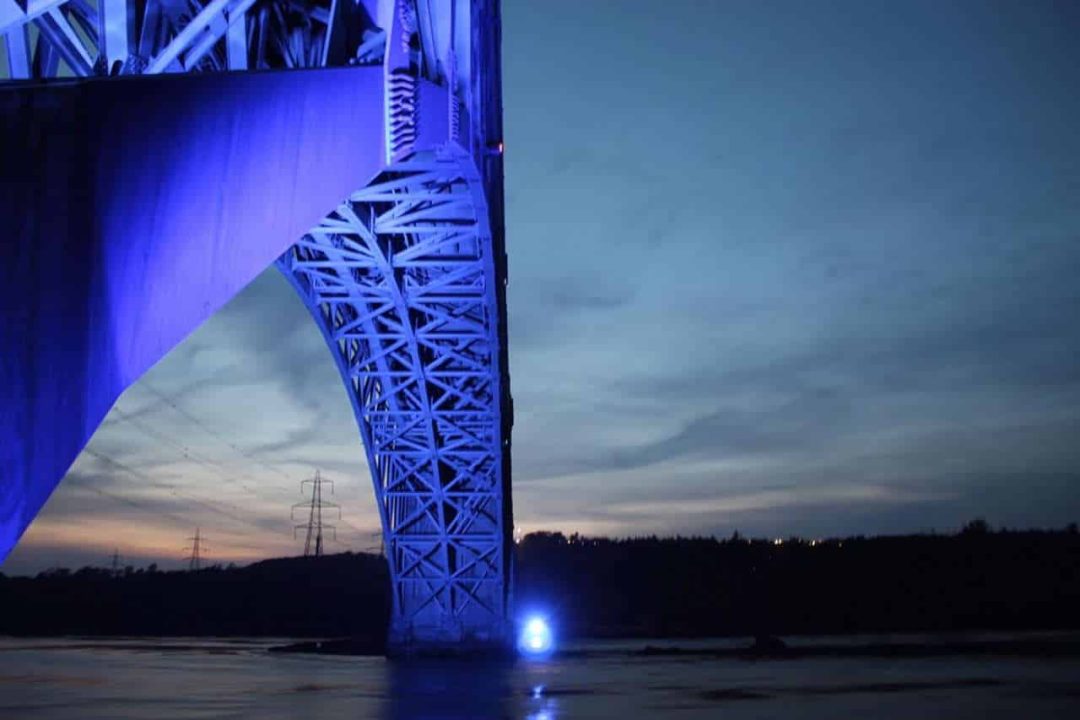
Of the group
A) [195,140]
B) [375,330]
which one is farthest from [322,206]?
[375,330]

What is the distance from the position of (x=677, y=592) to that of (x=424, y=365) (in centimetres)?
6550

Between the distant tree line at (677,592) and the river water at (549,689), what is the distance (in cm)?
4183

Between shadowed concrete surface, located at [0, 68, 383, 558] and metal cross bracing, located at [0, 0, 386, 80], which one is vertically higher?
metal cross bracing, located at [0, 0, 386, 80]

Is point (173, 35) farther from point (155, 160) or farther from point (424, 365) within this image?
point (424, 365)

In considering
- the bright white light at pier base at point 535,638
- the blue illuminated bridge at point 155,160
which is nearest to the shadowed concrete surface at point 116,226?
the blue illuminated bridge at point 155,160

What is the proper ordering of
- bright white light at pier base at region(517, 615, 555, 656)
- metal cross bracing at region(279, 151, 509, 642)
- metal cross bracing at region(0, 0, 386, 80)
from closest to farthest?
1. metal cross bracing at region(0, 0, 386, 80)
2. metal cross bracing at region(279, 151, 509, 642)
3. bright white light at pier base at region(517, 615, 555, 656)

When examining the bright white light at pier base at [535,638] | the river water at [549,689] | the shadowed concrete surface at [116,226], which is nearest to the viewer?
the shadowed concrete surface at [116,226]

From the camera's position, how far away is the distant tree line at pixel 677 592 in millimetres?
75562

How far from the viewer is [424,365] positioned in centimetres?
2844

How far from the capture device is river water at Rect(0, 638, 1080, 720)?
1479cm

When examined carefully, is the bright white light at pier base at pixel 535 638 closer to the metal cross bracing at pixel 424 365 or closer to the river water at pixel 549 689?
the metal cross bracing at pixel 424 365

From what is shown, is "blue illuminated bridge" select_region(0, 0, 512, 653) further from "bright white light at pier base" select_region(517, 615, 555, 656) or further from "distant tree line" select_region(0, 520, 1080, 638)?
"distant tree line" select_region(0, 520, 1080, 638)

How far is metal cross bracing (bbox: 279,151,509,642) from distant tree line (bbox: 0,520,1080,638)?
36062 millimetres

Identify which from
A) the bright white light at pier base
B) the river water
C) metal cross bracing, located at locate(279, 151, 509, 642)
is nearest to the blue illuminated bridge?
metal cross bracing, located at locate(279, 151, 509, 642)
